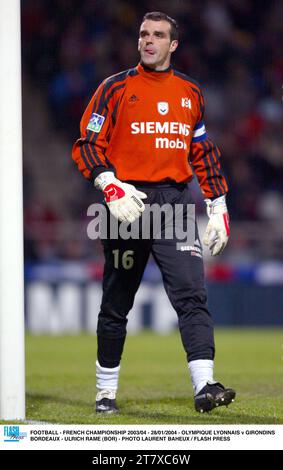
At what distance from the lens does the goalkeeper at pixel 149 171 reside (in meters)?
5.69

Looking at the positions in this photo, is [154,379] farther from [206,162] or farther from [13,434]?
[13,434]

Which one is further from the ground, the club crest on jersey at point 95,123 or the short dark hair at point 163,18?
the short dark hair at point 163,18

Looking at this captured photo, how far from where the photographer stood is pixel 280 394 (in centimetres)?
681

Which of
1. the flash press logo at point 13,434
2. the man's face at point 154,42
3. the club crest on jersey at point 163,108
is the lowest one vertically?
the flash press logo at point 13,434

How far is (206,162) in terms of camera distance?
19.8 feet

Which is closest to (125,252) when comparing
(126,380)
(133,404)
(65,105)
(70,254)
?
(133,404)

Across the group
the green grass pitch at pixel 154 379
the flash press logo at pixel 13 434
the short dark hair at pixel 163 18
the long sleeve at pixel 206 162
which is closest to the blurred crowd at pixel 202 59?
the green grass pitch at pixel 154 379

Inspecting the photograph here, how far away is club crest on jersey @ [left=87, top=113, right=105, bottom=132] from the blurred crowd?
10158 mm

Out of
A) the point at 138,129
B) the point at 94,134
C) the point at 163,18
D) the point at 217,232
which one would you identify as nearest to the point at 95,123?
the point at 94,134

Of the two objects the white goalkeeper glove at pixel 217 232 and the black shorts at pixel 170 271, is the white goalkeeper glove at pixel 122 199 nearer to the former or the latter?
the black shorts at pixel 170 271

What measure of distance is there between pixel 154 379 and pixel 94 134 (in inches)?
122

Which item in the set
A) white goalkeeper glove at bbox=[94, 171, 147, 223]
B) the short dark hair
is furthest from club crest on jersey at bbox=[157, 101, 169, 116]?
white goalkeeper glove at bbox=[94, 171, 147, 223]

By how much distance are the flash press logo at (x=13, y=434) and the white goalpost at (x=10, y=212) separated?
0.27m

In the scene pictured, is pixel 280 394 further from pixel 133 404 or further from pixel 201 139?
pixel 201 139
